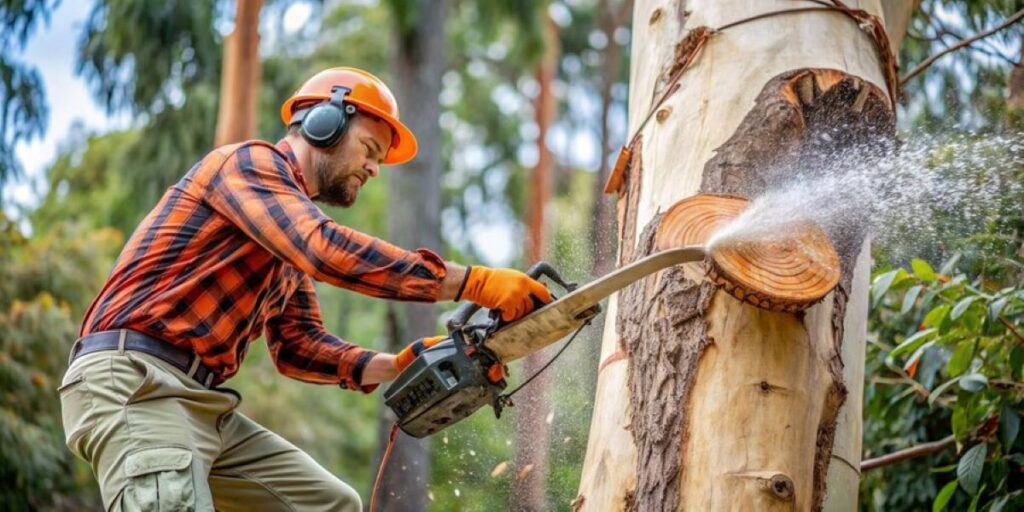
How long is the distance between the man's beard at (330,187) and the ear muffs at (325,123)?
0.08 metres

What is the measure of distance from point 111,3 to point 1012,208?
30.6 ft

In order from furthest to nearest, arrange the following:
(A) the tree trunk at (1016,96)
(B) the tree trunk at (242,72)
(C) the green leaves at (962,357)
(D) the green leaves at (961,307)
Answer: (B) the tree trunk at (242,72) → (A) the tree trunk at (1016,96) → (C) the green leaves at (962,357) → (D) the green leaves at (961,307)

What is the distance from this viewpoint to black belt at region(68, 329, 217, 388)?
125 inches

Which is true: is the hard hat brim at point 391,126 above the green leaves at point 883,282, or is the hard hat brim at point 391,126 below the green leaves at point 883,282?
above

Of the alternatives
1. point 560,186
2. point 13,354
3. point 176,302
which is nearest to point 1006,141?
point 176,302

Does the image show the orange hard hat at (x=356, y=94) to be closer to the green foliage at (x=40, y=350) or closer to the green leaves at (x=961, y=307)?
the green leaves at (x=961, y=307)

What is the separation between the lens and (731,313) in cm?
314

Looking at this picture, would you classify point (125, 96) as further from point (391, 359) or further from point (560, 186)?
point (391, 359)

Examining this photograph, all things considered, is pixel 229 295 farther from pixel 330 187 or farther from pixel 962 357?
pixel 962 357

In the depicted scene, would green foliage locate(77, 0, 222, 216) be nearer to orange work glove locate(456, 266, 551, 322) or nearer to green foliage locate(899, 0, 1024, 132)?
green foliage locate(899, 0, 1024, 132)

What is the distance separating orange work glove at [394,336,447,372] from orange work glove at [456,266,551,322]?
59 cm

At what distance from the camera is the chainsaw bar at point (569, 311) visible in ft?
9.76

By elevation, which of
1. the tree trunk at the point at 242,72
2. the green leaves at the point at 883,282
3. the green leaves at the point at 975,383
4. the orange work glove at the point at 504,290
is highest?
the tree trunk at the point at 242,72

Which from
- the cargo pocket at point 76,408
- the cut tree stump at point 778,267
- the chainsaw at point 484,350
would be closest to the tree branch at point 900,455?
the cut tree stump at point 778,267
